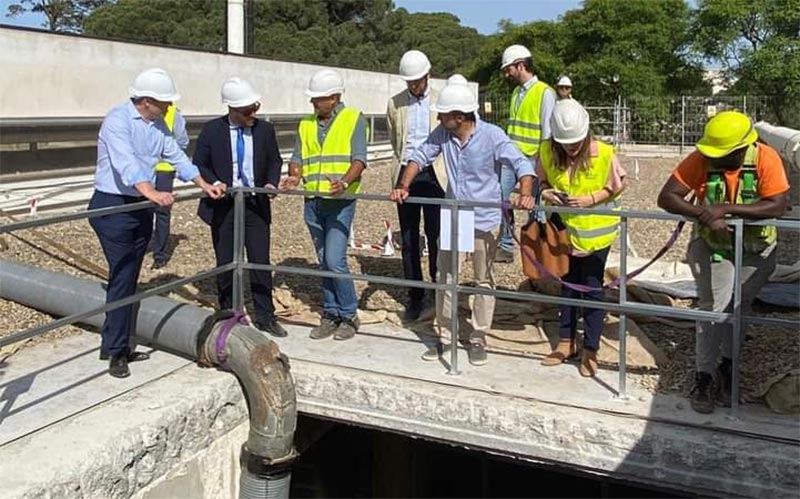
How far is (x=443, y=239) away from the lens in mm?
5016

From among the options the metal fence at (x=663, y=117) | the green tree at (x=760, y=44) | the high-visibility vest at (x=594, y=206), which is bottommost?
the high-visibility vest at (x=594, y=206)

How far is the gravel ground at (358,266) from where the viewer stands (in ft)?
16.9

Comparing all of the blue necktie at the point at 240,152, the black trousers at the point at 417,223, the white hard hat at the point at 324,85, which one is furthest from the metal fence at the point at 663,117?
the white hard hat at the point at 324,85

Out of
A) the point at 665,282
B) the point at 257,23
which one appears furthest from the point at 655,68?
the point at 665,282

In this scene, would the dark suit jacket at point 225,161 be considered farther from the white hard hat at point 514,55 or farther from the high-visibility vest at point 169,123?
the white hard hat at point 514,55

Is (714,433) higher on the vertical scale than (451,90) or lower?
lower

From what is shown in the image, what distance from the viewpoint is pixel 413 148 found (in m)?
6.10

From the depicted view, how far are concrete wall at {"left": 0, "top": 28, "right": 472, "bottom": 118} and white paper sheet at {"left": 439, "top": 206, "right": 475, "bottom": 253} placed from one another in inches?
335

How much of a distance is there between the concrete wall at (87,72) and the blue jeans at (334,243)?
24.5 ft

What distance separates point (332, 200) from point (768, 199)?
2.59 metres

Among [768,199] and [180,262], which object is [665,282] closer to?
[768,199]

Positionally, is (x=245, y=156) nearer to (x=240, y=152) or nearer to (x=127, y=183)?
(x=240, y=152)

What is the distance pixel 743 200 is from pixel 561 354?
147 centimetres

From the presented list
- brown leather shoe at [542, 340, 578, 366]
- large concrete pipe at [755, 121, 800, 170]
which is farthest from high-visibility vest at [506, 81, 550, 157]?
large concrete pipe at [755, 121, 800, 170]
